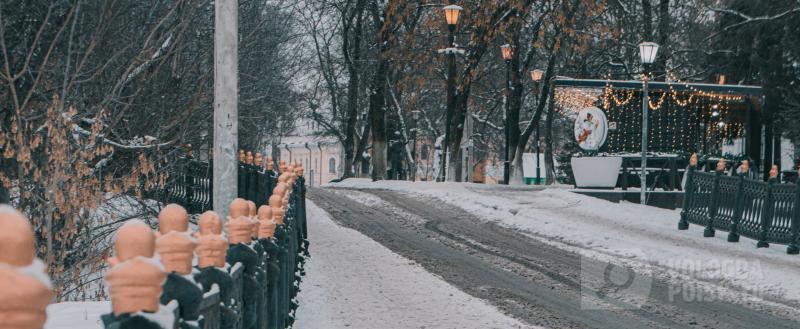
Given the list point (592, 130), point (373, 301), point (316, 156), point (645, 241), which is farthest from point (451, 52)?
point (316, 156)

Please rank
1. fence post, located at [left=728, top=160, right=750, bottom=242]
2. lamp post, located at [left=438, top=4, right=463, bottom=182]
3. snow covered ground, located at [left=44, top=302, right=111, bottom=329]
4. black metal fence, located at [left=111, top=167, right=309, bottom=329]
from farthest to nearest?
lamp post, located at [left=438, top=4, right=463, bottom=182]
fence post, located at [left=728, top=160, right=750, bottom=242]
snow covered ground, located at [left=44, top=302, right=111, bottom=329]
black metal fence, located at [left=111, top=167, right=309, bottom=329]

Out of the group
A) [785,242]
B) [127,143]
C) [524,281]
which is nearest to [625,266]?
[524,281]

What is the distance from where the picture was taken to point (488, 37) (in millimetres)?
27234

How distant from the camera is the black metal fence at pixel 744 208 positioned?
14.8 metres

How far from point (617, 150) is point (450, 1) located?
737 centimetres

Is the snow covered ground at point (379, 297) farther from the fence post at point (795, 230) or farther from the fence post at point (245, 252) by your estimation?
the fence post at point (795, 230)

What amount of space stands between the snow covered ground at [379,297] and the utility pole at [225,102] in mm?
1605

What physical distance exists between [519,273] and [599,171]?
13081 mm

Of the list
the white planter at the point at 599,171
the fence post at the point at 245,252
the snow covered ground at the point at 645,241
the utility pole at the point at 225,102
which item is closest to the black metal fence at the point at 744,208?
the snow covered ground at the point at 645,241

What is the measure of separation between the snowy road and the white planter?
5.50 meters

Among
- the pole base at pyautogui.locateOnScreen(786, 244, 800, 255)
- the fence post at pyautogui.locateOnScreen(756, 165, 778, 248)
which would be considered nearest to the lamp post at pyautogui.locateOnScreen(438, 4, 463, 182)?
the fence post at pyautogui.locateOnScreen(756, 165, 778, 248)

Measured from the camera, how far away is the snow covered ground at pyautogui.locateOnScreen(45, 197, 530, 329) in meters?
8.64

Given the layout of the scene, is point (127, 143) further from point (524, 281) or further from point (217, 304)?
point (217, 304)

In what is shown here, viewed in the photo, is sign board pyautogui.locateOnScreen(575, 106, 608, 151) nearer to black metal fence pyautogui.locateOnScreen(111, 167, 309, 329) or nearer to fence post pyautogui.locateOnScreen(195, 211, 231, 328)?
black metal fence pyautogui.locateOnScreen(111, 167, 309, 329)
